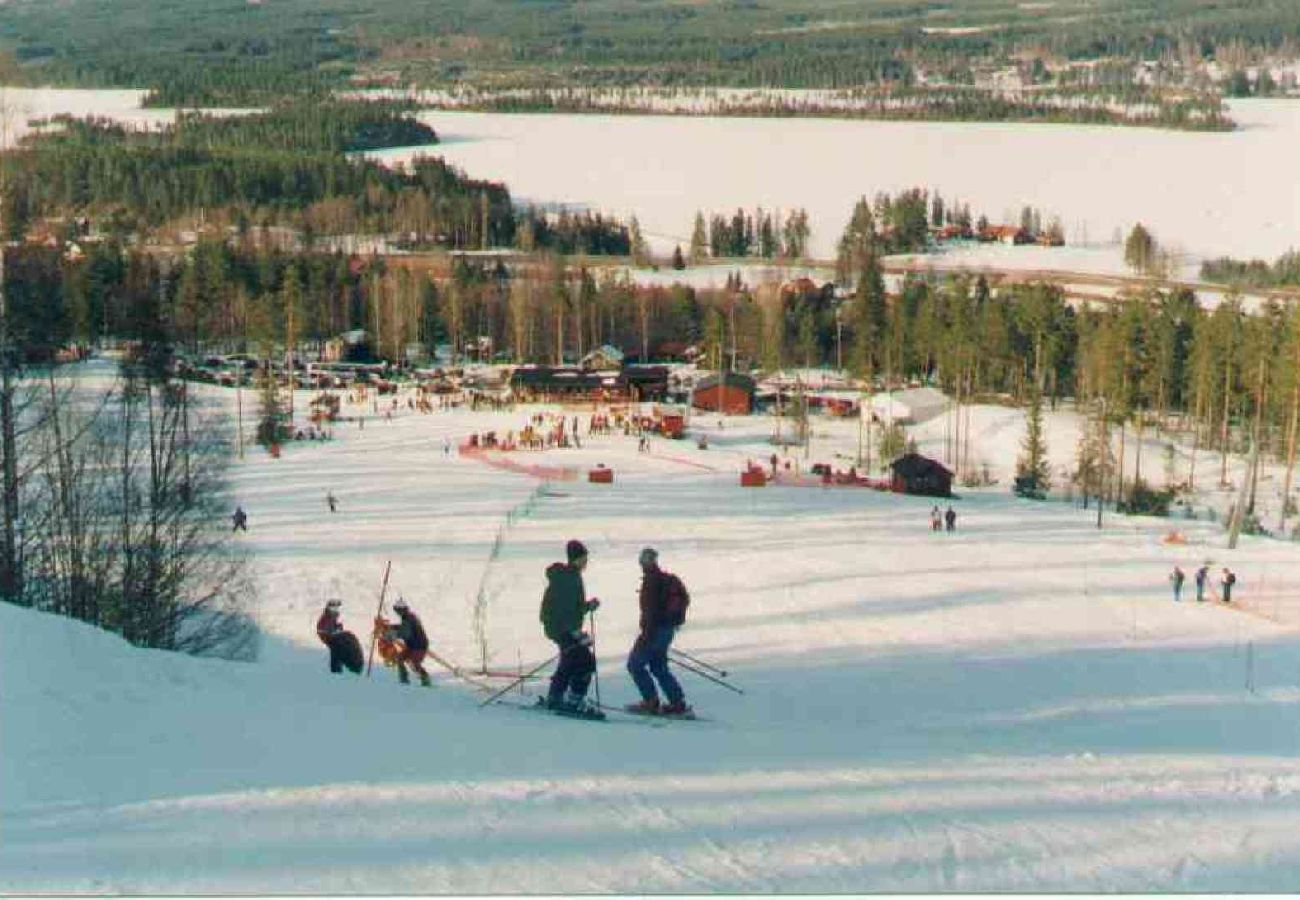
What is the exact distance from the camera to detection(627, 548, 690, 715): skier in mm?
4883

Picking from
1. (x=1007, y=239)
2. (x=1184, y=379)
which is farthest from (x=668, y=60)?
(x=1184, y=379)

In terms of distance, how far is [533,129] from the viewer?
4294 centimetres

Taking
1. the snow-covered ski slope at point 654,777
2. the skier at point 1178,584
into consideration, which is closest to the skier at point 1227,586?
the skier at point 1178,584

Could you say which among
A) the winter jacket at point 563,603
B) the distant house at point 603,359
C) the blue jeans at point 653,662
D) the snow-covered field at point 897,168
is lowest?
the distant house at point 603,359

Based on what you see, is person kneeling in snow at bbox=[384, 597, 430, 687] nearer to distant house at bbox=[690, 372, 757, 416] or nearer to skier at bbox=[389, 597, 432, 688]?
skier at bbox=[389, 597, 432, 688]

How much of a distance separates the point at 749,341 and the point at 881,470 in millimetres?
8546

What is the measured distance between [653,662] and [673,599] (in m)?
0.28

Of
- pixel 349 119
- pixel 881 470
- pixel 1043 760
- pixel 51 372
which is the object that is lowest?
pixel 881 470

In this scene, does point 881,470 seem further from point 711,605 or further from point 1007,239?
point 1007,239

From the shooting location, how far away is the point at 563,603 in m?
4.91

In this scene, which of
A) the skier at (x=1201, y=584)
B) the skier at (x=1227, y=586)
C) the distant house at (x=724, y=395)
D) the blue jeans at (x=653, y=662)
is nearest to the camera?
the blue jeans at (x=653, y=662)

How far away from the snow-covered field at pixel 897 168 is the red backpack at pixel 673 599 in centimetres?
3473

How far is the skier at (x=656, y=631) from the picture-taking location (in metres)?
4.88

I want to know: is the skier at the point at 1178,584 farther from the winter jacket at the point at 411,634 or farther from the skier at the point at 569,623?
the skier at the point at 569,623
